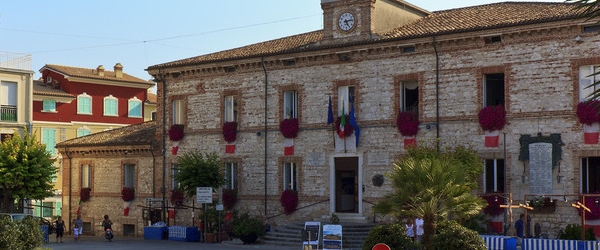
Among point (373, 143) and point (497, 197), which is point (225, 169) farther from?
point (497, 197)

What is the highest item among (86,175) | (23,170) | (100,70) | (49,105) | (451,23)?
(100,70)

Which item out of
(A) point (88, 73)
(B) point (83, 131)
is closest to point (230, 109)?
(B) point (83, 131)

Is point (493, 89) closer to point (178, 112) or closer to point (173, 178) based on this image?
point (178, 112)

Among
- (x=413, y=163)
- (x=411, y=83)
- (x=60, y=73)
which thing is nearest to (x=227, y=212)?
(x=411, y=83)

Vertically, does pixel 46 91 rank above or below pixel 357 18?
below

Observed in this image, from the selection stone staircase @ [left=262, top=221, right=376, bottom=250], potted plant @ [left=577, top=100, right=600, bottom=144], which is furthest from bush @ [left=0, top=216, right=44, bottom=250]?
potted plant @ [left=577, top=100, right=600, bottom=144]

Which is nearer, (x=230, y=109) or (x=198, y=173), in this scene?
(x=198, y=173)

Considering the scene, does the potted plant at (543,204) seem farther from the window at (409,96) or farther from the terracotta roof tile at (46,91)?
the terracotta roof tile at (46,91)

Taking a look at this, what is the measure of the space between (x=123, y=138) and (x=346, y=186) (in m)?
14.0

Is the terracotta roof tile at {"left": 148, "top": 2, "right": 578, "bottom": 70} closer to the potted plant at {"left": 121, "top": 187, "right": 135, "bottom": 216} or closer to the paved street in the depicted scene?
the potted plant at {"left": 121, "top": 187, "right": 135, "bottom": 216}

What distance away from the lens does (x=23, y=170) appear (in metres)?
39.5

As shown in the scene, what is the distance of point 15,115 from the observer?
46.9 m

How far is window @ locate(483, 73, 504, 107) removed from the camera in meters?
29.2

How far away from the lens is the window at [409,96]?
31.1 m
